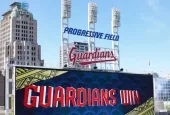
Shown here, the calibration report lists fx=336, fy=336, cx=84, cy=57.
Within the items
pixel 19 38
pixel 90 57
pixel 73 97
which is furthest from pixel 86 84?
pixel 19 38

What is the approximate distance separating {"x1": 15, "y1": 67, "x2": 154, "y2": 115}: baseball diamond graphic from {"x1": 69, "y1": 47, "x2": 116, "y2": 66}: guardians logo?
4.61 meters

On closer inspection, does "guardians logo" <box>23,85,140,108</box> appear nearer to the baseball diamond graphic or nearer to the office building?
the baseball diamond graphic

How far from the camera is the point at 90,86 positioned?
121 feet

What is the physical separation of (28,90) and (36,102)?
1.42 metres

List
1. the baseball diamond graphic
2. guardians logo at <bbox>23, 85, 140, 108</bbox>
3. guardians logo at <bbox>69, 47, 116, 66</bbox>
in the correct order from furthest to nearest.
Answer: guardians logo at <bbox>69, 47, 116, 66</bbox>
guardians logo at <bbox>23, 85, 140, 108</bbox>
the baseball diamond graphic

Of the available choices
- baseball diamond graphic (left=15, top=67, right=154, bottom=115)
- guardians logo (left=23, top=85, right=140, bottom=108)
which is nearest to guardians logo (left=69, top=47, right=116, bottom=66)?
baseball diamond graphic (left=15, top=67, right=154, bottom=115)

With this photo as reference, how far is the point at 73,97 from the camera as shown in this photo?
1391 inches

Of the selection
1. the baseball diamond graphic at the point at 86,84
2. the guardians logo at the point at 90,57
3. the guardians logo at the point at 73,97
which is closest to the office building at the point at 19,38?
the guardians logo at the point at 90,57

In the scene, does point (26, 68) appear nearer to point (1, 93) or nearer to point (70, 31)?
point (70, 31)

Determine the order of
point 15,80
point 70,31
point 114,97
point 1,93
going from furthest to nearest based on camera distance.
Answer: point 1,93
point 70,31
point 114,97
point 15,80

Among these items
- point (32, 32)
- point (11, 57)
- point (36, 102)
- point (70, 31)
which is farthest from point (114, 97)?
point (32, 32)

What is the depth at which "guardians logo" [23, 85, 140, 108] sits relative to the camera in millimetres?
32594

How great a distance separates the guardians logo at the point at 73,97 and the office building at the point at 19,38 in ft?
409

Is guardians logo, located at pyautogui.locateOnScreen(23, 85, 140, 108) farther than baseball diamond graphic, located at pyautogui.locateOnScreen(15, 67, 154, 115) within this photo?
Yes
